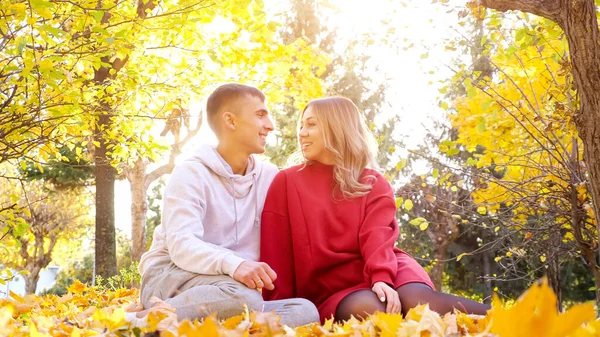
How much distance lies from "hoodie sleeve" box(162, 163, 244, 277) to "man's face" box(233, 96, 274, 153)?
37 cm

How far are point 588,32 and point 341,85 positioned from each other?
17745mm

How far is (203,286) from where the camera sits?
2717 millimetres

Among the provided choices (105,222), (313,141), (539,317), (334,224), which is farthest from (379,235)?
(105,222)

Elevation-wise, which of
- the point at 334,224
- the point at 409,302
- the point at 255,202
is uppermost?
the point at 255,202

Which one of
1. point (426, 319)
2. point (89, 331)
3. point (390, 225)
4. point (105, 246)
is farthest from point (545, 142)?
point (105, 246)

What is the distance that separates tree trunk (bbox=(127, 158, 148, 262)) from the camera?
476 inches

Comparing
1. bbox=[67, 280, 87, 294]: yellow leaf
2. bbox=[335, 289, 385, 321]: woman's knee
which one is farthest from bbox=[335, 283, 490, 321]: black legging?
bbox=[67, 280, 87, 294]: yellow leaf

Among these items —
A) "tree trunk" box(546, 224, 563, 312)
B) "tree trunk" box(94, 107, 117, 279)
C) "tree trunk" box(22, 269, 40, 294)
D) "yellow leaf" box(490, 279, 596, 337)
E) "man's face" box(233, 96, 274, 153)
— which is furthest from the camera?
"tree trunk" box(22, 269, 40, 294)

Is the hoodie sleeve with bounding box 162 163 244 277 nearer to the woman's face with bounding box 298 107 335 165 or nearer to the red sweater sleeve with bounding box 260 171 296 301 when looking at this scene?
the red sweater sleeve with bounding box 260 171 296 301

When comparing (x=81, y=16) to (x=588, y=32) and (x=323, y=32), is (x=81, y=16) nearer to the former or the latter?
(x=588, y=32)

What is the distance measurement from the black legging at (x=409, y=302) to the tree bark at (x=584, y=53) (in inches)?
32.3

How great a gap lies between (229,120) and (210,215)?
0.59 m

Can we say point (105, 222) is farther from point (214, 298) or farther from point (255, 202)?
point (214, 298)

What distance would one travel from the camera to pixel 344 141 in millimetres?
3508
